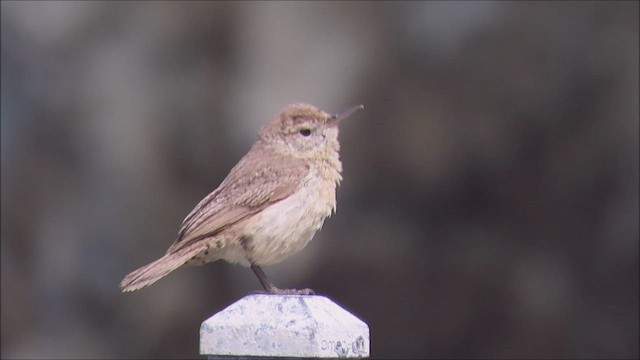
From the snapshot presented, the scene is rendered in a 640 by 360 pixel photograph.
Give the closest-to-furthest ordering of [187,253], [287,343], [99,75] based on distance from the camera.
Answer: [287,343] < [187,253] < [99,75]

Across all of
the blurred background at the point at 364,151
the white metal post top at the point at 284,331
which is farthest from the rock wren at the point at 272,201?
the blurred background at the point at 364,151

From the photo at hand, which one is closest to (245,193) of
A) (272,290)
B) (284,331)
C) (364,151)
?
(272,290)

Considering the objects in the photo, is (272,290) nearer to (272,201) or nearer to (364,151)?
(272,201)

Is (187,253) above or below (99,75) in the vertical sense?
below

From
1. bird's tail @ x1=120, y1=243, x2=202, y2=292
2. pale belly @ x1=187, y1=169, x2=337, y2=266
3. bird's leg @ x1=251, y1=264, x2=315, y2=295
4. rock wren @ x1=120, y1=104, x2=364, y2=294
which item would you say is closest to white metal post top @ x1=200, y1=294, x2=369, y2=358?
bird's leg @ x1=251, y1=264, x2=315, y2=295

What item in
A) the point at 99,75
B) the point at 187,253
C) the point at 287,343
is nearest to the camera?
the point at 287,343

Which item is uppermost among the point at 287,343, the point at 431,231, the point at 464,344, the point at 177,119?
the point at 177,119

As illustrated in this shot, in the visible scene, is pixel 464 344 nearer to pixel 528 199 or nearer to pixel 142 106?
pixel 528 199

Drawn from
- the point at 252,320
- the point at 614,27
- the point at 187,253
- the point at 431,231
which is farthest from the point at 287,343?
the point at 614,27
